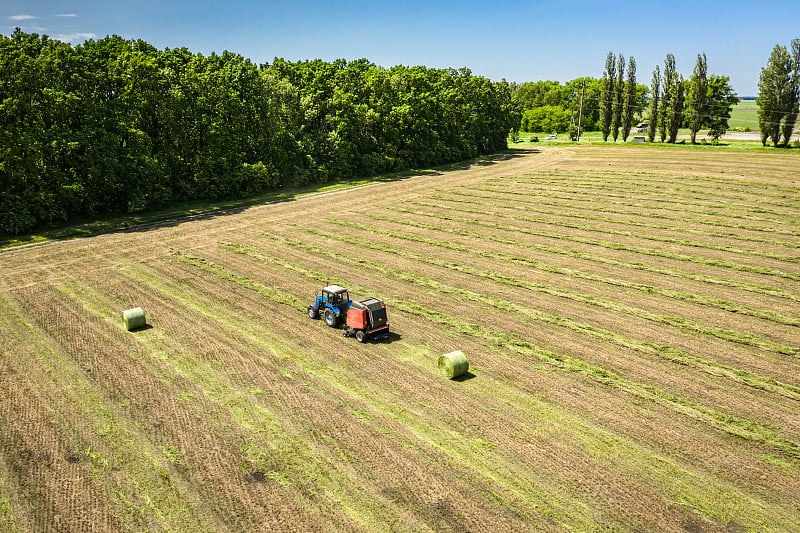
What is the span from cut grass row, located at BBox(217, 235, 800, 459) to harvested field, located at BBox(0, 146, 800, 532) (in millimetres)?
100

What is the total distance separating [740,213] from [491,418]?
3690 centimetres

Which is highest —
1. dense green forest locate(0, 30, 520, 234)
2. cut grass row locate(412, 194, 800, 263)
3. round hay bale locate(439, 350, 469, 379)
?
dense green forest locate(0, 30, 520, 234)

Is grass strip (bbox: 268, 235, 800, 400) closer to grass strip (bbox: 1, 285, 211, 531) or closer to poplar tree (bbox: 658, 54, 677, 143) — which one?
grass strip (bbox: 1, 285, 211, 531)

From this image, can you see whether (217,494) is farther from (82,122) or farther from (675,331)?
(82,122)

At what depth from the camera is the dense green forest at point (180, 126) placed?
132ft

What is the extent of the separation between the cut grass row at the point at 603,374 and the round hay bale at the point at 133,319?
1155 centimetres

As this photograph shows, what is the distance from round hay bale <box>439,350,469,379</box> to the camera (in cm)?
1941

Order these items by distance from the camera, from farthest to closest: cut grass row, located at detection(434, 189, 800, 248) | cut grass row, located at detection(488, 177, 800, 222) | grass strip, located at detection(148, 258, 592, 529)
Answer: cut grass row, located at detection(488, 177, 800, 222) < cut grass row, located at detection(434, 189, 800, 248) < grass strip, located at detection(148, 258, 592, 529)

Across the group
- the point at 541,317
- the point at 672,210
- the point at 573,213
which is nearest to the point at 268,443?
the point at 541,317

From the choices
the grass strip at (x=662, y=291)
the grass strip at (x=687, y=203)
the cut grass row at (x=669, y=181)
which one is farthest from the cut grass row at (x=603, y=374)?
the cut grass row at (x=669, y=181)

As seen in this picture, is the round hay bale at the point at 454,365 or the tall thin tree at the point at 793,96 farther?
the tall thin tree at the point at 793,96

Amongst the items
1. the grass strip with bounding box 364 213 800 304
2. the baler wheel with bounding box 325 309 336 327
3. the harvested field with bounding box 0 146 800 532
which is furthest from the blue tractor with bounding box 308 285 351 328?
the grass strip with bounding box 364 213 800 304

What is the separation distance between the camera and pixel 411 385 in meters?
19.3

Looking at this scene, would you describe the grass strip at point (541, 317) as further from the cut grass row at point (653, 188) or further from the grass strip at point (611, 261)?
the cut grass row at point (653, 188)
